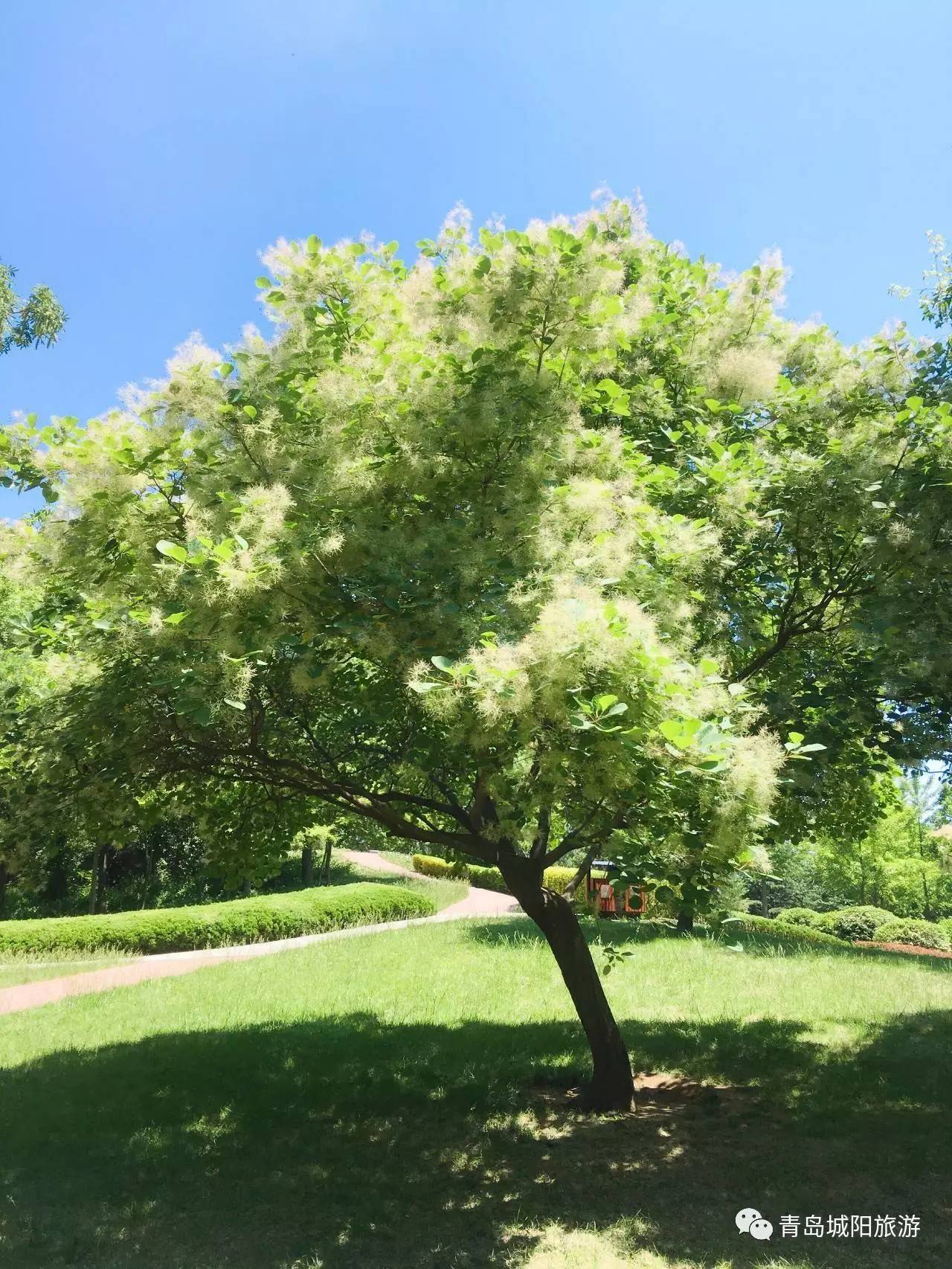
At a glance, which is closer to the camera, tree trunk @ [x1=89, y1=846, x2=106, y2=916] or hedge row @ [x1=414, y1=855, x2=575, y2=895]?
tree trunk @ [x1=89, y1=846, x2=106, y2=916]

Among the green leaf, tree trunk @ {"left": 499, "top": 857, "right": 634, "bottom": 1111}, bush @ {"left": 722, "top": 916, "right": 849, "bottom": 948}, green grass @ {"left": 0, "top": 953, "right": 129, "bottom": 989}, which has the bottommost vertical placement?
green grass @ {"left": 0, "top": 953, "right": 129, "bottom": 989}

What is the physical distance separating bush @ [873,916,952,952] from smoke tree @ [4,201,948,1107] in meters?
19.3

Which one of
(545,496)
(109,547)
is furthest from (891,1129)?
(109,547)

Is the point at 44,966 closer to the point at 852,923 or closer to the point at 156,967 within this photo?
the point at 156,967

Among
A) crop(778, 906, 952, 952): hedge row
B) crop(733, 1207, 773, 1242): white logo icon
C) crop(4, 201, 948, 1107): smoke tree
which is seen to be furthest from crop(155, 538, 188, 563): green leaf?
crop(778, 906, 952, 952): hedge row

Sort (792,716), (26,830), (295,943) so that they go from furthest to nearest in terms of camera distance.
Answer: (295,943) < (26,830) < (792,716)

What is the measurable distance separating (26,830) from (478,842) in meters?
2.94

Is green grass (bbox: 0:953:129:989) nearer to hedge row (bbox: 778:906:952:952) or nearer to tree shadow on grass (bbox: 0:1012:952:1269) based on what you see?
tree shadow on grass (bbox: 0:1012:952:1269)

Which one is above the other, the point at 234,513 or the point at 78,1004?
the point at 234,513

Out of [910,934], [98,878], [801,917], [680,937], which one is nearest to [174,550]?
[680,937]

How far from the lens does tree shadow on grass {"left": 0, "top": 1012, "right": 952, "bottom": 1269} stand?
396cm

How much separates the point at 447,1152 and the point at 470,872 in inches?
945

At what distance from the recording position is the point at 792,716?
16.1 feet

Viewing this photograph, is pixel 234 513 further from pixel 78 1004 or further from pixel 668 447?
pixel 78 1004
